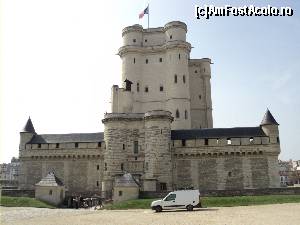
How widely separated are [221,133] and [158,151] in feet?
27.6

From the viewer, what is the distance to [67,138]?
50.3 meters

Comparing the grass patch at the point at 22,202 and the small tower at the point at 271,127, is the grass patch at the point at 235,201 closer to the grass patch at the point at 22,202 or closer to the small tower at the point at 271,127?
the grass patch at the point at 22,202

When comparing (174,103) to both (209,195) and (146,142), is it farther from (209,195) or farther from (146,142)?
(209,195)

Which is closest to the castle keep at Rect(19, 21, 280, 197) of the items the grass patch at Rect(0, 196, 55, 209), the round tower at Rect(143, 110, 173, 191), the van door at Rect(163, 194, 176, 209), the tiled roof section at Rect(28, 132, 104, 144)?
the tiled roof section at Rect(28, 132, 104, 144)

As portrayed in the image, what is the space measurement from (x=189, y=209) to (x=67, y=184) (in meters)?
25.9

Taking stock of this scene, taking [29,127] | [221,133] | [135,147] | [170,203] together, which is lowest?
[170,203]

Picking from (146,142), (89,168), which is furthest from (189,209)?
(89,168)

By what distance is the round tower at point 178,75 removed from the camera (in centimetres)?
5350

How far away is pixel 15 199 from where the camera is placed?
36.8 metres

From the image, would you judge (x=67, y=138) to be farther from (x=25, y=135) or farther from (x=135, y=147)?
(x=135, y=147)

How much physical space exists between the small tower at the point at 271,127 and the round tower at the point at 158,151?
11.4m

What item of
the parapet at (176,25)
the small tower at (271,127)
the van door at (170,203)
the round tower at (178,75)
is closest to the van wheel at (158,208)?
the van door at (170,203)

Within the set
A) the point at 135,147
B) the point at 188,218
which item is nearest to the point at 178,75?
the point at 135,147

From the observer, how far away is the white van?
87.0 feet
